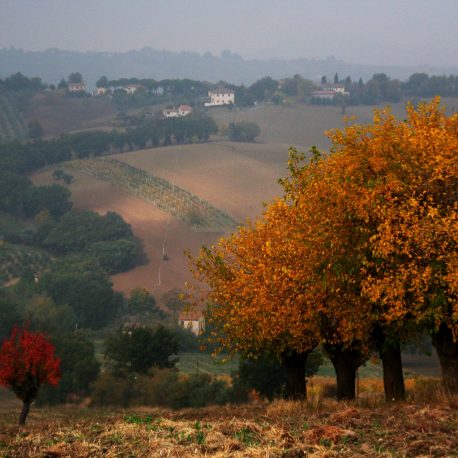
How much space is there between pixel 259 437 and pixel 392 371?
44.0ft

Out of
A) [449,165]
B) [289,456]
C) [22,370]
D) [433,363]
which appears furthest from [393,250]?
[433,363]

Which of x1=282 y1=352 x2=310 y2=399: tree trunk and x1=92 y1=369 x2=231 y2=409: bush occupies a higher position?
x1=282 y1=352 x2=310 y2=399: tree trunk

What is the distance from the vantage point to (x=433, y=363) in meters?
109

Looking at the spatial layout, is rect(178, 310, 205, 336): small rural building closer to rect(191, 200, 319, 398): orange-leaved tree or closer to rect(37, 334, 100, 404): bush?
rect(37, 334, 100, 404): bush

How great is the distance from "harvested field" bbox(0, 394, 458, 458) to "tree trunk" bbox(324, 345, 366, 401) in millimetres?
10500

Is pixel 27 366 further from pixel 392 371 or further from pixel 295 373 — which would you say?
pixel 392 371

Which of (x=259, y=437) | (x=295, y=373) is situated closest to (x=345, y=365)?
(x=295, y=373)

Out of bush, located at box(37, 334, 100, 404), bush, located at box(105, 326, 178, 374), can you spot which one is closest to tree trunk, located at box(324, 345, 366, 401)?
bush, located at box(105, 326, 178, 374)

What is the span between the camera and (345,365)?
109 feet

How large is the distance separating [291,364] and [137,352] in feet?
181

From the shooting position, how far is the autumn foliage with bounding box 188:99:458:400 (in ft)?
88.8

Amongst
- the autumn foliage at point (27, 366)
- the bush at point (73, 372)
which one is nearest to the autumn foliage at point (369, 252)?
the autumn foliage at point (27, 366)

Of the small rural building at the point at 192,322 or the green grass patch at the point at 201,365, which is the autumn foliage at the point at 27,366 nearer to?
the green grass patch at the point at 201,365

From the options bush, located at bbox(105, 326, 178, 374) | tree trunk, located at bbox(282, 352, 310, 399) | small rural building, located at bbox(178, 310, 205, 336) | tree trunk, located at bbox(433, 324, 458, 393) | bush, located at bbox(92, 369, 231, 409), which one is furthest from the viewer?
small rural building, located at bbox(178, 310, 205, 336)
